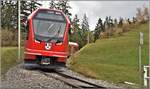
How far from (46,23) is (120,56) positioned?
459 inches

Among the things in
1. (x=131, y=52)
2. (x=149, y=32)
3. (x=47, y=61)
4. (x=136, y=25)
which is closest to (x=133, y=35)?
(x=149, y=32)

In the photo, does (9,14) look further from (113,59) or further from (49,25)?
(49,25)

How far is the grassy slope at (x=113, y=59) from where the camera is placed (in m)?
23.2

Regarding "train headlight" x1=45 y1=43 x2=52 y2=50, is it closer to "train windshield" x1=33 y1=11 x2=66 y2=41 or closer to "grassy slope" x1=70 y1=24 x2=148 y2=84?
"train windshield" x1=33 y1=11 x2=66 y2=41

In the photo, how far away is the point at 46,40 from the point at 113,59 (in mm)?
10279

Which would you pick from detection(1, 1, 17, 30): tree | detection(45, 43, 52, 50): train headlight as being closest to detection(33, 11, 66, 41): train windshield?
detection(45, 43, 52, 50): train headlight

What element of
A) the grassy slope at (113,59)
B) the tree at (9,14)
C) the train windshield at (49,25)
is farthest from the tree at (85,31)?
the train windshield at (49,25)

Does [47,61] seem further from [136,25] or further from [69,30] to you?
[136,25]

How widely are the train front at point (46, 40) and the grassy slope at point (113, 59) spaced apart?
6.27ft

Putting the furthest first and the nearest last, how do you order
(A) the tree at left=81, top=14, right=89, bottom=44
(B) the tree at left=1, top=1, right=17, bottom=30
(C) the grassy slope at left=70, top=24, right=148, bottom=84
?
(B) the tree at left=1, top=1, right=17, bottom=30
(A) the tree at left=81, top=14, right=89, bottom=44
(C) the grassy slope at left=70, top=24, right=148, bottom=84

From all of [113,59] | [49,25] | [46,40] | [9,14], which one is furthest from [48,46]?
[9,14]

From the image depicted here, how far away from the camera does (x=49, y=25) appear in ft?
79.4

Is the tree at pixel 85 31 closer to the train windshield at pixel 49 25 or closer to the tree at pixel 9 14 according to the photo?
the tree at pixel 9 14

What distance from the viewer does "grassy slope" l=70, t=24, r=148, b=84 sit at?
2320cm
